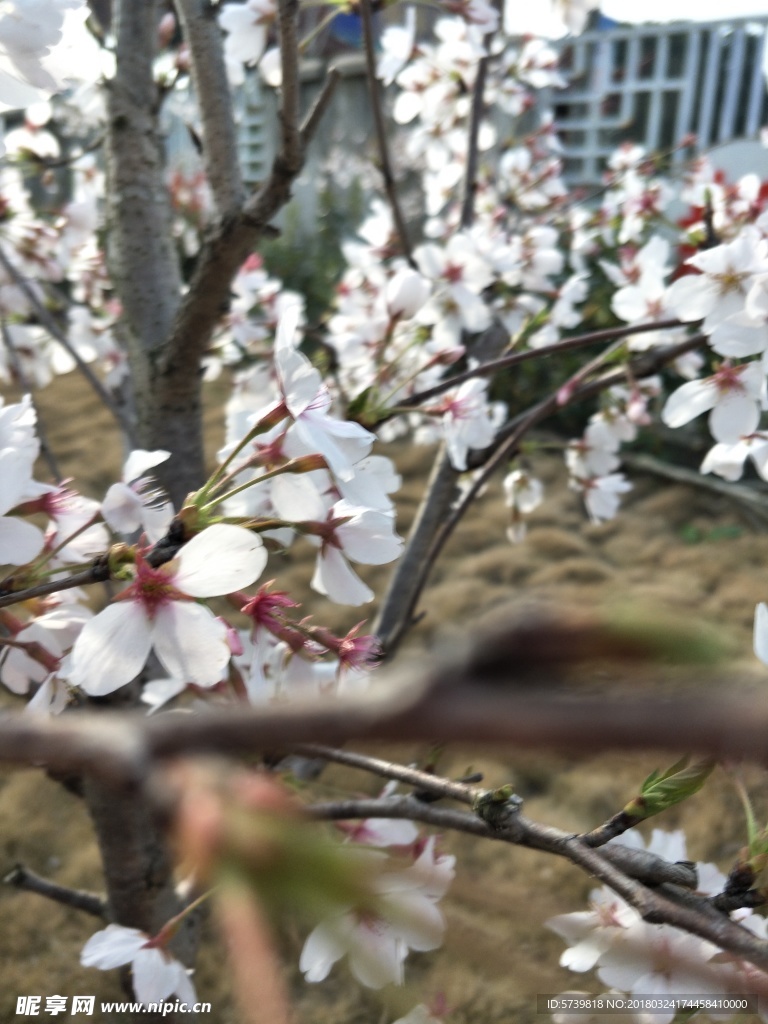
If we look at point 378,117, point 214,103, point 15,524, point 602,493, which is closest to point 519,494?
point 602,493

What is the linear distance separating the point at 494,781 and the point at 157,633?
4.37ft

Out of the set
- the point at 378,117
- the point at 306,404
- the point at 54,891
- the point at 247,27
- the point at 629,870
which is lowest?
the point at 54,891

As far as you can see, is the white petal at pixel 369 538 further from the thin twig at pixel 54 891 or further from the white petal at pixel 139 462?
the thin twig at pixel 54 891

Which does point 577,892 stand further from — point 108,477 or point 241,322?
point 108,477

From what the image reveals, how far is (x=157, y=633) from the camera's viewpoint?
41 cm

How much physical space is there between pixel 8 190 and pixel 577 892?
5.12ft

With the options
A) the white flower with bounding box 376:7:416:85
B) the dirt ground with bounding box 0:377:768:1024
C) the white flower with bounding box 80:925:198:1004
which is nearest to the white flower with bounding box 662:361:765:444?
the dirt ground with bounding box 0:377:768:1024

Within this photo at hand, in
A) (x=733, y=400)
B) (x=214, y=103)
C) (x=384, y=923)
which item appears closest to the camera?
(x=384, y=923)

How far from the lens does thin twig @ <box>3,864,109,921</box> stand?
2.86 ft

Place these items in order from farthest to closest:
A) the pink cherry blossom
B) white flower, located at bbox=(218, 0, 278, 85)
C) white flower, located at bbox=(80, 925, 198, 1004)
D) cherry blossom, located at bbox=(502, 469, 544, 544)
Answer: cherry blossom, located at bbox=(502, 469, 544, 544) < white flower, located at bbox=(218, 0, 278, 85) < the pink cherry blossom < white flower, located at bbox=(80, 925, 198, 1004)

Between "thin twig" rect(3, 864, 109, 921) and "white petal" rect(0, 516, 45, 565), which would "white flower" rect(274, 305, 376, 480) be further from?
"thin twig" rect(3, 864, 109, 921)

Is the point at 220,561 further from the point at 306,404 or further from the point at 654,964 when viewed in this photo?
the point at 654,964

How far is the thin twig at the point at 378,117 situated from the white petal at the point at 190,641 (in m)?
0.75

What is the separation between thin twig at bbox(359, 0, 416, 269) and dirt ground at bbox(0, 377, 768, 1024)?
60 centimetres
